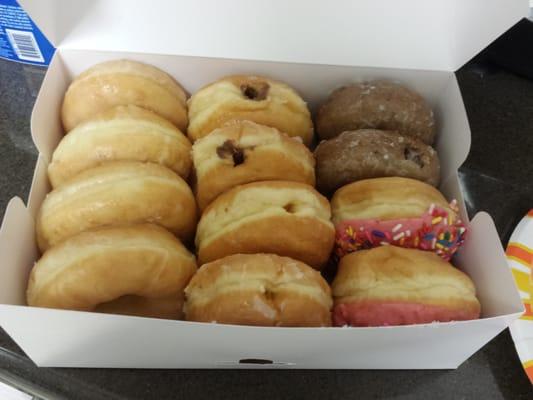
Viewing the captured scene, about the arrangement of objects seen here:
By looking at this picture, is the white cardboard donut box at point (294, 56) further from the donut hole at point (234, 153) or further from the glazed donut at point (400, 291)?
the donut hole at point (234, 153)

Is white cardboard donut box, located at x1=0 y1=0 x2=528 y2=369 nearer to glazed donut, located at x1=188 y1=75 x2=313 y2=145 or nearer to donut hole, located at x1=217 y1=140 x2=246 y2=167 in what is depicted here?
glazed donut, located at x1=188 y1=75 x2=313 y2=145

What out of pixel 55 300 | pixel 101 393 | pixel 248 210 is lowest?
pixel 101 393

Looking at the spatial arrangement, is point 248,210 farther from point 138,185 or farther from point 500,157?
point 500,157

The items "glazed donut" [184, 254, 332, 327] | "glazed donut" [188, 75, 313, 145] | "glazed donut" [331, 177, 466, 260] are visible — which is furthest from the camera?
"glazed donut" [188, 75, 313, 145]

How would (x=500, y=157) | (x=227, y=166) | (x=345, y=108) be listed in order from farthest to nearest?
(x=500, y=157), (x=345, y=108), (x=227, y=166)

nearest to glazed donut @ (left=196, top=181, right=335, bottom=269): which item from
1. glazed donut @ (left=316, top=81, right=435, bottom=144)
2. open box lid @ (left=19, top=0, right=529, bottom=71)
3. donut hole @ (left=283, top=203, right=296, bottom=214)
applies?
donut hole @ (left=283, top=203, right=296, bottom=214)

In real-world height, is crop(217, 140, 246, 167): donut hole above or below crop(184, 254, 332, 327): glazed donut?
above

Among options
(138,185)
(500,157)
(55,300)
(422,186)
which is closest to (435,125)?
(500,157)
